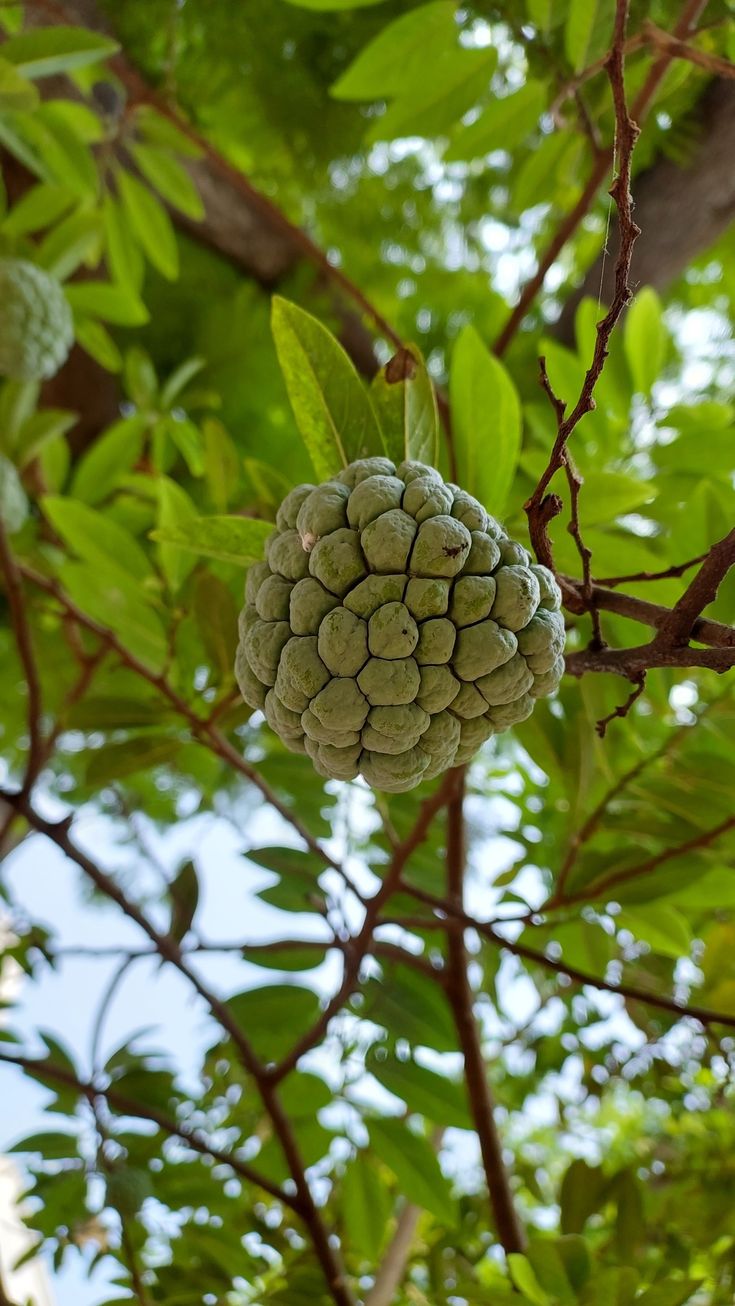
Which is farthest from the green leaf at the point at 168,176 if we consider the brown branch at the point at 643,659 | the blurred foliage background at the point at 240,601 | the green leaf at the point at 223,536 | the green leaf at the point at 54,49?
the brown branch at the point at 643,659

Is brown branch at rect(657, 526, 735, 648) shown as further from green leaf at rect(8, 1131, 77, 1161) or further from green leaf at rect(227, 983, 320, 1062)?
green leaf at rect(8, 1131, 77, 1161)

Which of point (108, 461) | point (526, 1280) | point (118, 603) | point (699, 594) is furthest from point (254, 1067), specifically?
point (108, 461)

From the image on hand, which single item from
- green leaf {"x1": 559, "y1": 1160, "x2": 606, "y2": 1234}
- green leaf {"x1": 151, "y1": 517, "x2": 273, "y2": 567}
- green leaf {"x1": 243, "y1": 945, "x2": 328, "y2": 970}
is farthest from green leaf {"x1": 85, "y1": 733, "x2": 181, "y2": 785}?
green leaf {"x1": 559, "y1": 1160, "x2": 606, "y2": 1234}

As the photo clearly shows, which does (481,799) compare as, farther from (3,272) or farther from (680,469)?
(3,272)

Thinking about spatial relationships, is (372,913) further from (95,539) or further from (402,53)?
(402,53)

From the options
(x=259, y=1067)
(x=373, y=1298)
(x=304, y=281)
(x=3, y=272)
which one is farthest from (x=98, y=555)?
(x=304, y=281)

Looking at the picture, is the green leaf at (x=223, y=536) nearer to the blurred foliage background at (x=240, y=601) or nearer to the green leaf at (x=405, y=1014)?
the blurred foliage background at (x=240, y=601)

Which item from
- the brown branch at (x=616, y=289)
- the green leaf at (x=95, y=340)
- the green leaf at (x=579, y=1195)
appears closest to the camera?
the brown branch at (x=616, y=289)
